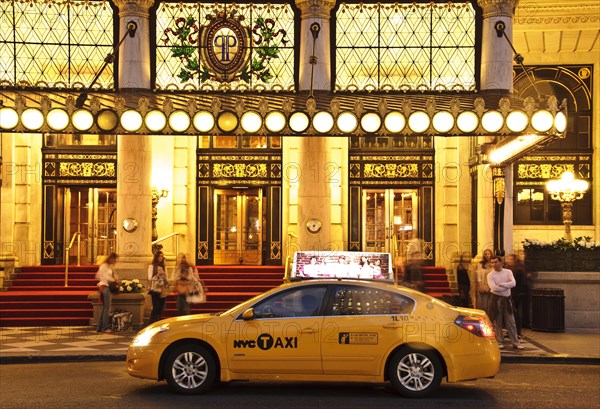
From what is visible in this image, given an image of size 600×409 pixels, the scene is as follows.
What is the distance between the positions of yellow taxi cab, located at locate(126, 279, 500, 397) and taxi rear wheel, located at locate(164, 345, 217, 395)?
0.01 metres

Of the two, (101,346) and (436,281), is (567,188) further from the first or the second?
(101,346)

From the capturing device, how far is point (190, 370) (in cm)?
1215

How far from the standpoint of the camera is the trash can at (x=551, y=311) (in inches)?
806

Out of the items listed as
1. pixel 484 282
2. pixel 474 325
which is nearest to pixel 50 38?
pixel 484 282

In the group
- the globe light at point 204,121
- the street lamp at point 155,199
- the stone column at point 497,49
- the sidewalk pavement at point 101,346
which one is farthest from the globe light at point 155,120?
the stone column at point 497,49

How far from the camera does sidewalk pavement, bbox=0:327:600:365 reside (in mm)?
16125

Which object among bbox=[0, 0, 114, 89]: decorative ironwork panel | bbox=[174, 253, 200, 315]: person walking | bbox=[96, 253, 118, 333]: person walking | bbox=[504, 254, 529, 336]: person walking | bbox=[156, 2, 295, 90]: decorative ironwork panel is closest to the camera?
bbox=[174, 253, 200, 315]: person walking

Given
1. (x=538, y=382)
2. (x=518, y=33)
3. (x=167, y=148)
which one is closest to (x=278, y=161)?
(x=167, y=148)

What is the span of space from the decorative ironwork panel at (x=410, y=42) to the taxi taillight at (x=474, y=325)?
1063cm

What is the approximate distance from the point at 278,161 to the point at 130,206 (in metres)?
6.41

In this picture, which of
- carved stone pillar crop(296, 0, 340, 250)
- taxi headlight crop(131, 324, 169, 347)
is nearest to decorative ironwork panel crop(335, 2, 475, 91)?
carved stone pillar crop(296, 0, 340, 250)

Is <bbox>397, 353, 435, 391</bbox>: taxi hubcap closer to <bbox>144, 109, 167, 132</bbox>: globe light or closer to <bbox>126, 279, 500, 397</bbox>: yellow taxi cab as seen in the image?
<bbox>126, 279, 500, 397</bbox>: yellow taxi cab

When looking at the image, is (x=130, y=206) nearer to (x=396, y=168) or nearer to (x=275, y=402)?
(x=396, y=168)

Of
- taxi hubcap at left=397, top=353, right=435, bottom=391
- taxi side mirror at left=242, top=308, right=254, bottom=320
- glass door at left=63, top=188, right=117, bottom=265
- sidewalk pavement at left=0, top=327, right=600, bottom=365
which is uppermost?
glass door at left=63, top=188, right=117, bottom=265
